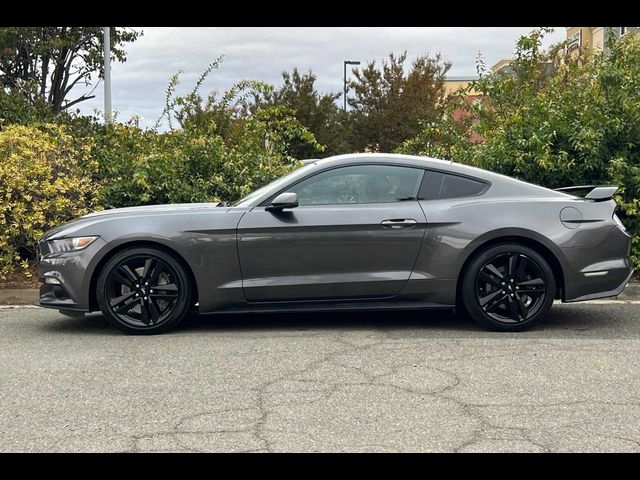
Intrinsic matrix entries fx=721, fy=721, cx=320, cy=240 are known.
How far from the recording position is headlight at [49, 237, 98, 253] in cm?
569

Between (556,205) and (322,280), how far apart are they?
1989 millimetres

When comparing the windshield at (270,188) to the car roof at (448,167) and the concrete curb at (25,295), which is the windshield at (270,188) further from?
the concrete curb at (25,295)

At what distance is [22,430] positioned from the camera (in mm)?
3609

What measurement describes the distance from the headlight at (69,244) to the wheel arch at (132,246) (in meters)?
0.18

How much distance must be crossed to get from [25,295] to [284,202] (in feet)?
11.7

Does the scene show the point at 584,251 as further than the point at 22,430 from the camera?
Yes

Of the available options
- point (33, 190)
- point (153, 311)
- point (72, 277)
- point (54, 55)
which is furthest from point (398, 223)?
point (54, 55)

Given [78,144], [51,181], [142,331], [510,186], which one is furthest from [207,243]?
[78,144]

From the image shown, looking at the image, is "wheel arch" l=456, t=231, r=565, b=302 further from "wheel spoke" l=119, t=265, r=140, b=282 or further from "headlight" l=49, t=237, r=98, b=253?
"headlight" l=49, t=237, r=98, b=253

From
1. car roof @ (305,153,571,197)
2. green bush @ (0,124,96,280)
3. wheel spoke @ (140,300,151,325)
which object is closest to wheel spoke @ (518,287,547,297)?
car roof @ (305,153,571,197)

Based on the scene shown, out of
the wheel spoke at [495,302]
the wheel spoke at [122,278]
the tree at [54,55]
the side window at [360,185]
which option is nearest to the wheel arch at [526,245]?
the wheel spoke at [495,302]

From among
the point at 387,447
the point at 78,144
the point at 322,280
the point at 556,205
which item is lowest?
the point at 387,447

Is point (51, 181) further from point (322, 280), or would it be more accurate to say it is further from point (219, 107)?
point (322, 280)

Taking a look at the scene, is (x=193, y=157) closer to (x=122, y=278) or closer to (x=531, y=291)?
(x=122, y=278)
